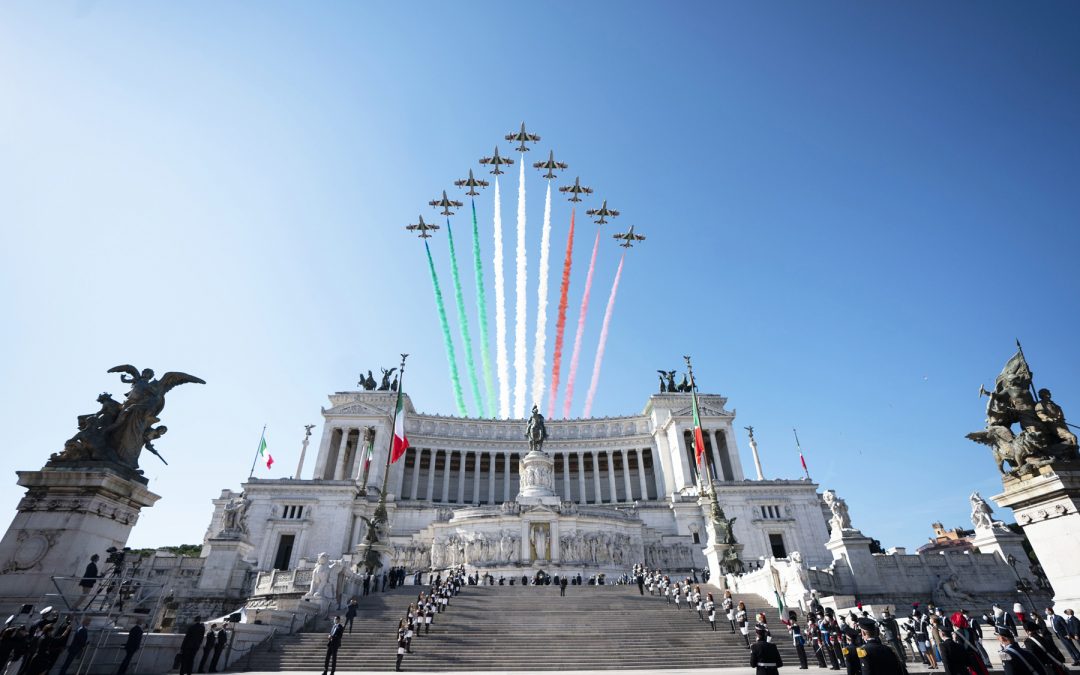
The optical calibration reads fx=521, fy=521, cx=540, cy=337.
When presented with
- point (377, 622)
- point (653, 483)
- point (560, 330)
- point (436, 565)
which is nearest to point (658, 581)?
point (377, 622)

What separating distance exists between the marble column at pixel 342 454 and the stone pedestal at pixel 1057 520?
6720cm

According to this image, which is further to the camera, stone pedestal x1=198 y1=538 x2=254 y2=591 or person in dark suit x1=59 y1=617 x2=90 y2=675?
stone pedestal x1=198 y1=538 x2=254 y2=591

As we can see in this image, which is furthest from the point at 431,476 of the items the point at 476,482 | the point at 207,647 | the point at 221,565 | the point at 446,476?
the point at 207,647

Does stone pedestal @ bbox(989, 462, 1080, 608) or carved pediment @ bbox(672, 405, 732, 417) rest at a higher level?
carved pediment @ bbox(672, 405, 732, 417)

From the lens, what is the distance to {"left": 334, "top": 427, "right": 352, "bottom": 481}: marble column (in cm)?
6719

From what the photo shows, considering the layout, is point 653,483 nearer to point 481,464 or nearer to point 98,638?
point 481,464

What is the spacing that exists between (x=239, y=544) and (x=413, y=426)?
43.7 m

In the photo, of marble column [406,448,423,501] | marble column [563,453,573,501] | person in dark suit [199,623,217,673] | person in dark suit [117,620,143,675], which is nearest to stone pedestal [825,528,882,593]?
person in dark suit [199,623,217,673]

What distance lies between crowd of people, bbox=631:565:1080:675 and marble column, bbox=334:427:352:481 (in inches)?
1887

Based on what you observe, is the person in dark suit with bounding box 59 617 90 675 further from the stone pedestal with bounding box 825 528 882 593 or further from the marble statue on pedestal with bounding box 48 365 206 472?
the stone pedestal with bounding box 825 528 882 593

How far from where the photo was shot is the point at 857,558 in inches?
1348

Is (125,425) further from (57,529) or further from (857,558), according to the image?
(857,558)

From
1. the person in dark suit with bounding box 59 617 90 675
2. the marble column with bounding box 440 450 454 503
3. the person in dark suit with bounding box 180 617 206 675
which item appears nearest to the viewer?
the person in dark suit with bounding box 59 617 90 675

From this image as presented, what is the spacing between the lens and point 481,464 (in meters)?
79.3
